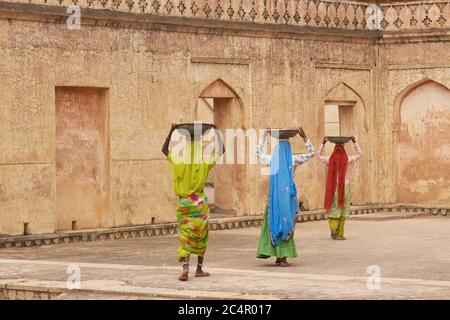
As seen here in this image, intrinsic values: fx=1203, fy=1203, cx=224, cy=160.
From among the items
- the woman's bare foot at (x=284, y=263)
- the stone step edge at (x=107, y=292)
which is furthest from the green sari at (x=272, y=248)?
the stone step edge at (x=107, y=292)

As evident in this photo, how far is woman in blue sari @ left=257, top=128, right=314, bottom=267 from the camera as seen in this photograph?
13758 mm

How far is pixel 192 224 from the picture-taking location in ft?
Result: 40.4

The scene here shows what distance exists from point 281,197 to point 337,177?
3.63 meters

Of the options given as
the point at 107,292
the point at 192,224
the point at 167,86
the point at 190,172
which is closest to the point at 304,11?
the point at 167,86

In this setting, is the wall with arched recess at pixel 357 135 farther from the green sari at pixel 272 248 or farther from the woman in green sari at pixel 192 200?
the woman in green sari at pixel 192 200

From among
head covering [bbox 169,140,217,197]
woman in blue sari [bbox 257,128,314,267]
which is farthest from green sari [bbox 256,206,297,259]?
head covering [bbox 169,140,217,197]

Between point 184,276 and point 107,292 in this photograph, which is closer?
point 107,292

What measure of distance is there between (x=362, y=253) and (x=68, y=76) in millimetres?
5057

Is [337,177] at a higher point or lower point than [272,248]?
higher

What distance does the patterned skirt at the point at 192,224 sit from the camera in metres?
12.3

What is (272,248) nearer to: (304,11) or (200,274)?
(200,274)

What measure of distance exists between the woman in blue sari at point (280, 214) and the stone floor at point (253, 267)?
0.22 meters
